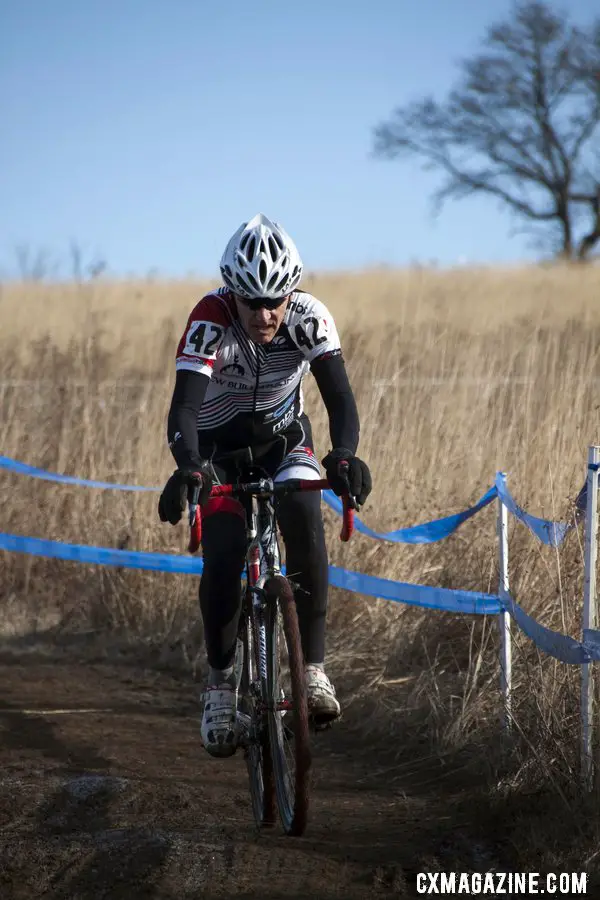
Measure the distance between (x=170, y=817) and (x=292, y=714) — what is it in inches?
28.7

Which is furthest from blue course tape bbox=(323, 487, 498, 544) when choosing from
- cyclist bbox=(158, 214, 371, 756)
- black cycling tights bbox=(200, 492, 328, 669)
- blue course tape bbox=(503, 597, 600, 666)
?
black cycling tights bbox=(200, 492, 328, 669)

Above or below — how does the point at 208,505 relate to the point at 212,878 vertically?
above

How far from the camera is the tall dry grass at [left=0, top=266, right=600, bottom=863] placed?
5.05 m

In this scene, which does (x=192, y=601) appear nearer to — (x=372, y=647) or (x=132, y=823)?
(x=372, y=647)

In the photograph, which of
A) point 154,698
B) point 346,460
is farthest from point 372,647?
point 346,460

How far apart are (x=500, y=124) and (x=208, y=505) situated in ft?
93.7

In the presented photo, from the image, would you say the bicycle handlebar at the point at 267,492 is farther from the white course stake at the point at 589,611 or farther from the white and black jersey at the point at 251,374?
the white course stake at the point at 589,611

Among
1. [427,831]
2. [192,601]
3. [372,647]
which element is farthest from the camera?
[192,601]

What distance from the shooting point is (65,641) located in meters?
7.48

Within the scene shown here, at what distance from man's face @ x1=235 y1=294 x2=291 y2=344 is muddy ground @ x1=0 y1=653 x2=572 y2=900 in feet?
5.73

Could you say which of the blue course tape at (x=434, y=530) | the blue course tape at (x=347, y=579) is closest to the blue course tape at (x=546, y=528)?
the blue course tape at (x=434, y=530)

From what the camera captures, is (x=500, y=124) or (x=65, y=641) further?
(x=500, y=124)

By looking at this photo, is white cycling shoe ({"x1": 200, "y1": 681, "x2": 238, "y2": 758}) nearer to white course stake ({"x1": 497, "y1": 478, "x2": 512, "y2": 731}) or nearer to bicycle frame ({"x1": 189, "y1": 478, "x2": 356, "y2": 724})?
bicycle frame ({"x1": 189, "y1": 478, "x2": 356, "y2": 724})

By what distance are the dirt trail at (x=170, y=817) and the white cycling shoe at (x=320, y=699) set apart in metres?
0.42
